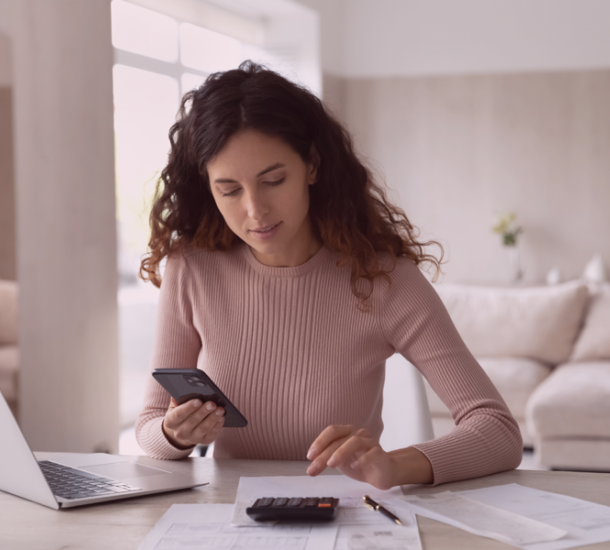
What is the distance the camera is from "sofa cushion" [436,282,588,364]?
12.7 feet

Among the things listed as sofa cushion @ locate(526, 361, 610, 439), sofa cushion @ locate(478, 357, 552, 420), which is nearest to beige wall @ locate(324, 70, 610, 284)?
sofa cushion @ locate(478, 357, 552, 420)

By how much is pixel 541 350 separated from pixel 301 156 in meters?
2.87

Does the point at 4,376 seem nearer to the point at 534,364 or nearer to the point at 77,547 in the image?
the point at 77,547

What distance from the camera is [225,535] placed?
886mm

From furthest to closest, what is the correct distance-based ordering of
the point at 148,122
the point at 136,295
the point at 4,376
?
1. the point at 136,295
2. the point at 148,122
3. the point at 4,376

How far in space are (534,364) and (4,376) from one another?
106 inches

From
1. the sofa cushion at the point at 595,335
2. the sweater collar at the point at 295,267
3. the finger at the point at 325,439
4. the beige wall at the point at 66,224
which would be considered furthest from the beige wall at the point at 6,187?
the sofa cushion at the point at 595,335

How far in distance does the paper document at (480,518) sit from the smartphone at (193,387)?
311 millimetres

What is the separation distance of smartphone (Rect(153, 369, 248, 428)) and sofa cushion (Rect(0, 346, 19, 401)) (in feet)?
3.71

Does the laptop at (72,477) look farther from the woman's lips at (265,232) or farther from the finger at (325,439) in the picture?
the woman's lips at (265,232)

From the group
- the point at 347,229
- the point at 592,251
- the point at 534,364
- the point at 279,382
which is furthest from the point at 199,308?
the point at 592,251

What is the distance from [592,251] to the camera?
4.65 m

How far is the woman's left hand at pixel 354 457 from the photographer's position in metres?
1.01

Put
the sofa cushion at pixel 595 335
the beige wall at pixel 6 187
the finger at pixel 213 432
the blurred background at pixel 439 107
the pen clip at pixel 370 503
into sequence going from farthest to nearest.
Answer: the blurred background at pixel 439 107 < the sofa cushion at pixel 595 335 < the beige wall at pixel 6 187 < the finger at pixel 213 432 < the pen clip at pixel 370 503
